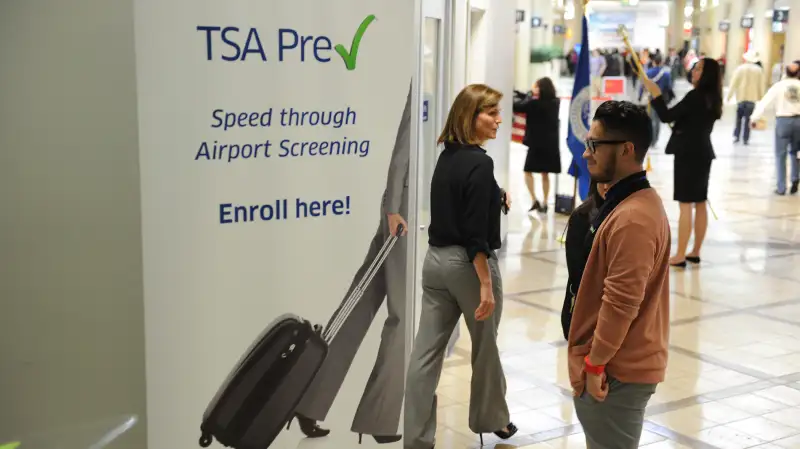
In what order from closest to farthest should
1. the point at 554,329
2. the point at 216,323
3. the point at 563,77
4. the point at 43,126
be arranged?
the point at 43,126 < the point at 216,323 < the point at 554,329 < the point at 563,77

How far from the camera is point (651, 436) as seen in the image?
4.84 metres

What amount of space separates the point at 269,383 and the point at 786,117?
1176 cm

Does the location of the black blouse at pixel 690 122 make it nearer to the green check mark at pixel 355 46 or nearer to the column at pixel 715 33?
the green check mark at pixel 355 46

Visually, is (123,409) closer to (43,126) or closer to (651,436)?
(43,126)

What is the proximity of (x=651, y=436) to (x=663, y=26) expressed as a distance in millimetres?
44822

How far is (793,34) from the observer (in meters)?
24.3

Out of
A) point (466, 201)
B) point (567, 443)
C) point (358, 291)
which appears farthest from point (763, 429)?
point (358, 291)

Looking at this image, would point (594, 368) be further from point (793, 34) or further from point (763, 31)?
point (763, 31)

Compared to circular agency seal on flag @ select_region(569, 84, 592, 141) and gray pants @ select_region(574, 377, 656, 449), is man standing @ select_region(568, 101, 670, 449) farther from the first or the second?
circular agency seal on flag @ select_region(569, 84, 592, 141)

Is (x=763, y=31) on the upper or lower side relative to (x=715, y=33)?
lower

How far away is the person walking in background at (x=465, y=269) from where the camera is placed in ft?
13.4

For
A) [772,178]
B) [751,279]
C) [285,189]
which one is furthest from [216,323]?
[772,178]

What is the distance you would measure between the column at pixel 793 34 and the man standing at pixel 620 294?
23.1 m

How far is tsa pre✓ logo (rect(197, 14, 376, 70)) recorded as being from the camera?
273 cm
